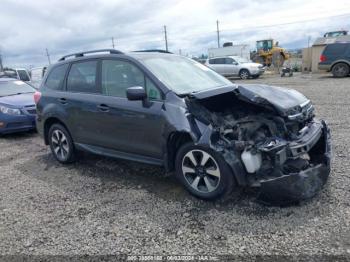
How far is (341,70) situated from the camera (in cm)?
1839

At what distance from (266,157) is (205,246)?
3.74ft

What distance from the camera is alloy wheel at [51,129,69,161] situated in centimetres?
580

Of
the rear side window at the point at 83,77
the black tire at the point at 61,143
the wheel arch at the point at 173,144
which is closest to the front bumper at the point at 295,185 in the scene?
the wheel arch at the point at 173,144

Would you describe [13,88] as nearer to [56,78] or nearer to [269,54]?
[56,78]

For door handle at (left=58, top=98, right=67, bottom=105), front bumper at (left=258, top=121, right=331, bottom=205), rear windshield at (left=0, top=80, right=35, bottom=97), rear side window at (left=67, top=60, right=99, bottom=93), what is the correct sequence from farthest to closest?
rear windshield at (left=0, top=80, right=35, bottom=97) < door handle at (left=58, top=98, right=67, bottom=105) < rear side window at (left=67, top=60, right=99, bottom=93) < front bumper at (left=258, top=121, right=331, bottom=205)

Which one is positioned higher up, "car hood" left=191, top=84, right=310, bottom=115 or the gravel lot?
"car hood" left=191, top=84, right=310, bottom=115

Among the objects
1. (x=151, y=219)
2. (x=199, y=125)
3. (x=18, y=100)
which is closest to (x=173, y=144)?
(x=199, y=125)

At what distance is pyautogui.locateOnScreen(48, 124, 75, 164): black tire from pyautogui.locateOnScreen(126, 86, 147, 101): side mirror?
198 centimetres

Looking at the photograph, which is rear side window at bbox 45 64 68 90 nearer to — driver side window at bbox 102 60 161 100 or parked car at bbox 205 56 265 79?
driver side window at bbox 102 60 161 100

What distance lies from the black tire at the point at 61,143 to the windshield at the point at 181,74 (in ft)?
6.76

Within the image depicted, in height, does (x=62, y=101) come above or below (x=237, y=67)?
above

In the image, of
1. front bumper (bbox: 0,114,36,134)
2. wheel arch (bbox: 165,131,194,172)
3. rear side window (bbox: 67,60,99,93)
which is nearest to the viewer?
wheel arch (bbox: 165,131,194,172)

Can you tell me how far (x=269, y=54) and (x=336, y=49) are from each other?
14910 millimetres

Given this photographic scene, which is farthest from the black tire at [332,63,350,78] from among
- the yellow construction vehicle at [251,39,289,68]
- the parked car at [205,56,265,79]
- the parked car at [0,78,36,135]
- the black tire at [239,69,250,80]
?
the parked car at [0,78,36,135]
